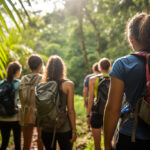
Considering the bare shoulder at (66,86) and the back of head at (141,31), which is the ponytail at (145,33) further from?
the bare shoulder at (66,86)

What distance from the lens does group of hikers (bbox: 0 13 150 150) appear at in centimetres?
139

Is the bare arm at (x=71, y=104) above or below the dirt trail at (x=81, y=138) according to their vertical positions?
above

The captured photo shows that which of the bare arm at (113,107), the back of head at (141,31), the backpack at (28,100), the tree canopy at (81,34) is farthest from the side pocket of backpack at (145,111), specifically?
the tree canopy at (81,34)

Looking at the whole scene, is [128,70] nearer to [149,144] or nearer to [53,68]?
[149,144]

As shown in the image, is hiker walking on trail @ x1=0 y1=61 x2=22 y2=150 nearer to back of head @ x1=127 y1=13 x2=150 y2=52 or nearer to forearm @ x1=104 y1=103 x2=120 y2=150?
forearm @ x1=104 y1=103 x2=120 y2=150

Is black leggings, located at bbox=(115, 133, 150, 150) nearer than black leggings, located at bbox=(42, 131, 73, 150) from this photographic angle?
Yes

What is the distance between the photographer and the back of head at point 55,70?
2.70m

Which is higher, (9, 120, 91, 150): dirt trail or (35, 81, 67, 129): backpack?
(35, 81, 67, 129): backpack

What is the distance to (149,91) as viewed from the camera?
1.29m

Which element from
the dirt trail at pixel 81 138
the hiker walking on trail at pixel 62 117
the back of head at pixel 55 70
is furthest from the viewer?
the dirt trail at pixel 81 138

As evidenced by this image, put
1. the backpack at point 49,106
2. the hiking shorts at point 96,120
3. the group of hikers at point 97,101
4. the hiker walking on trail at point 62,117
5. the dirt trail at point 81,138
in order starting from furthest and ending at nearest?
1. the dirt trail at point 81,138
2. the hiking shorts at point 96,120
3. the hiker walking on trail at point 62,117
4. the backpack at point 49,106
5. the group of hikers at point 97,101

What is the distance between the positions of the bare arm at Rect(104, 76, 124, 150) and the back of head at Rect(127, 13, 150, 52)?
40 centimetres

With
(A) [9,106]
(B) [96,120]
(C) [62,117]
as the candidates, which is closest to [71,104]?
(C) [62,117]

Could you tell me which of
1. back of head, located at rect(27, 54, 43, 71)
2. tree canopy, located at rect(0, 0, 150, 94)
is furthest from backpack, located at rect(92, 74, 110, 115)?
tree canopy, located at rect(0, 0, 150, 94)
